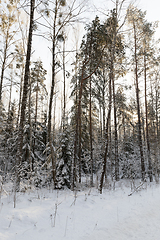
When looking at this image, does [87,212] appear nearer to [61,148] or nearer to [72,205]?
[72,205]

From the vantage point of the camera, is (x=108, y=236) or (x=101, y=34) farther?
(x=101, y=34)

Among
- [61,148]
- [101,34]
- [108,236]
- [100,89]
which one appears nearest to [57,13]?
[101,34]

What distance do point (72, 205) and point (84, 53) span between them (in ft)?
28.5

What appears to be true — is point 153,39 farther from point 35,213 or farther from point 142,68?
point 35,213

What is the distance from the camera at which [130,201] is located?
21.9ft

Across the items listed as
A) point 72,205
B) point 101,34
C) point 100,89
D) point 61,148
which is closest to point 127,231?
point 72,205

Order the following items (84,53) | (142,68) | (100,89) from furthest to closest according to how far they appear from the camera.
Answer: (142,68) < (100,89) < (84,53)

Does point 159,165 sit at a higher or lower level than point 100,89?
lower

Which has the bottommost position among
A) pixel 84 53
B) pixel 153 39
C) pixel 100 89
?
pixel 100 89

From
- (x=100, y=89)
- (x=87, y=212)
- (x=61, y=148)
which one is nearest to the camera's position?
(x=87, y=212)

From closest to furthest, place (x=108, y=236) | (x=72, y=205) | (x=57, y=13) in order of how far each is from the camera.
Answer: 1. (x=108, y=236)
2. (x=72, y=205)
3. (x=57, y=13)

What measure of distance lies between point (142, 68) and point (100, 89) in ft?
15.2

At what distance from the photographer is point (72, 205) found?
18.0ft

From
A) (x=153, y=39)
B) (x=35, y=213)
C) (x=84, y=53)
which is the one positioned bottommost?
(x=35, y=213)
